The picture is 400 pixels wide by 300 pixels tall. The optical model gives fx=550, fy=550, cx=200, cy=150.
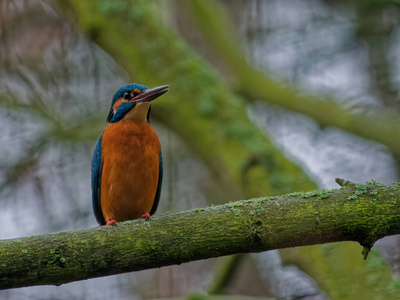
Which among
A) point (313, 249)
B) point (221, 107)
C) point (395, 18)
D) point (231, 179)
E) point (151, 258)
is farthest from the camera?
point (395, 18)

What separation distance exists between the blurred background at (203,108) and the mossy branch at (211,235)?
5.93 feet

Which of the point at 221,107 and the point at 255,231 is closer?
the point at 255,231

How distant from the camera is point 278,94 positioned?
625 centimetres

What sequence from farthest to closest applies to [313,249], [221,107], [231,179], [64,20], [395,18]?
[64,20]
[395,18]
[221,107]
[231,179]
[313,249]

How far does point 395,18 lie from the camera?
6.96m

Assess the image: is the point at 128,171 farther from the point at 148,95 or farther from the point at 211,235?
the point at 211,235

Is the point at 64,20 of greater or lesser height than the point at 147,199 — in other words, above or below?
above

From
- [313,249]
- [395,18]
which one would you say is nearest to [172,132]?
[313,249]

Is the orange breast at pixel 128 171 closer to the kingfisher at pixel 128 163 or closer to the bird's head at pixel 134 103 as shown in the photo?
the kingfisher at pixel 128 163

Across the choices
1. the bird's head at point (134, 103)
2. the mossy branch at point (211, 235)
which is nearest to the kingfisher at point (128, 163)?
the bird's head at point (134, 103)

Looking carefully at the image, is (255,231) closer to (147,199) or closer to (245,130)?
(147,199)

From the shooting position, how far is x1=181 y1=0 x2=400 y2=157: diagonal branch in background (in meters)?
5.59

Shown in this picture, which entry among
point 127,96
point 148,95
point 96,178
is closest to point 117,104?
point 127,96

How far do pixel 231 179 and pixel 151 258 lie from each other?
282 cm
